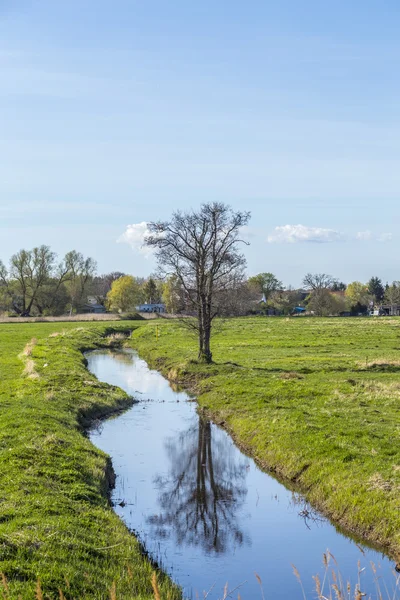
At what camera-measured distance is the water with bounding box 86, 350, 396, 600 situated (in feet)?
38.7

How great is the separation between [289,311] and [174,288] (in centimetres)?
11116

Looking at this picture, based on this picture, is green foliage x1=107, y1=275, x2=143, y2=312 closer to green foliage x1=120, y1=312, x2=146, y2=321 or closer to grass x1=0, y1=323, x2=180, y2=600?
green foliage x1=120, y1=312, x2=146, y2=321

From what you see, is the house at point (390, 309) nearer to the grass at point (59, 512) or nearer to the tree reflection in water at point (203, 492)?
the grass at point (59, 512)

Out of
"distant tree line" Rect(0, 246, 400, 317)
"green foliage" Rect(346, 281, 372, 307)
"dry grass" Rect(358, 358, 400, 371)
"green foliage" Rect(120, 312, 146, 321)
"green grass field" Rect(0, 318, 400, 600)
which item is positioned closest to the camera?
"green grass field" Rect(0, 318, 400, 600)

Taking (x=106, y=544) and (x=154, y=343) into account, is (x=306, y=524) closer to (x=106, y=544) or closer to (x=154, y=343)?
(x=106, y=544)

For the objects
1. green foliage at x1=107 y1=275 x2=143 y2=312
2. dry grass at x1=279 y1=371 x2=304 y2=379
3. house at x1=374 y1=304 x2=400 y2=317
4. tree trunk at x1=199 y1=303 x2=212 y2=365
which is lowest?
dry grass at x1=279 y1=371 x2=304 y2=379

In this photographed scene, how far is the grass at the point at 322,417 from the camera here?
14289 mm

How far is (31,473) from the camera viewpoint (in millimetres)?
14414

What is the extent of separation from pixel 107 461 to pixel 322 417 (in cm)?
714

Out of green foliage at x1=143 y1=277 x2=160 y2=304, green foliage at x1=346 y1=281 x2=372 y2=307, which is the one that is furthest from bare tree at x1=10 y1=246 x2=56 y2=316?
green foliage at x1=346 y1=281 x2=372 y2=307

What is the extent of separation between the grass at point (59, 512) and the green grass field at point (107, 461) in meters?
0.03

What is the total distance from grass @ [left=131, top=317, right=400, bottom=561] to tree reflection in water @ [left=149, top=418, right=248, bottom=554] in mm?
1020

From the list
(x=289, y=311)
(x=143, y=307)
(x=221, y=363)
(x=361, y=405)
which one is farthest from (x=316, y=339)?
(x=143, y=307)

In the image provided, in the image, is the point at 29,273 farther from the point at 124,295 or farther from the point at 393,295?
the point at 393,295
